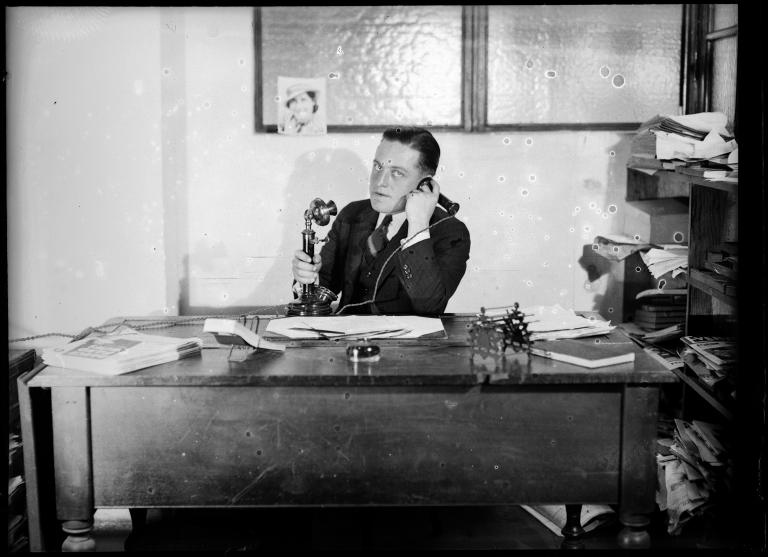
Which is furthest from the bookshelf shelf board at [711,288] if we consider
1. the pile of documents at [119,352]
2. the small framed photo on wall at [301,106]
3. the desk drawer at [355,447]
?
the pile of documents at [119,352]

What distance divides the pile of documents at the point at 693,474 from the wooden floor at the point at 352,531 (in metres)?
0.09

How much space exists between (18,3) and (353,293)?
1.50 m

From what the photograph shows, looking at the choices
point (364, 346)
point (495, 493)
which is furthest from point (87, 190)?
point (495, 493)

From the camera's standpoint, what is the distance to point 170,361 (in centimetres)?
233

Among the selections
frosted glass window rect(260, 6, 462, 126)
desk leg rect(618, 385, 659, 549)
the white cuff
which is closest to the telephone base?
the white cuff

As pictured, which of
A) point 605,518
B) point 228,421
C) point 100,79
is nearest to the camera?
point 228,421

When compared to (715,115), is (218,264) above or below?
below

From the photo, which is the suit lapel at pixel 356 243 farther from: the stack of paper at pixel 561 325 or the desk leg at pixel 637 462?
the desk leg at pixel 637 462

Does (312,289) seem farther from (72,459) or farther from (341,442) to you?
(72,459)

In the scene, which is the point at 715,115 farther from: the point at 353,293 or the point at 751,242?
the point at 353,293

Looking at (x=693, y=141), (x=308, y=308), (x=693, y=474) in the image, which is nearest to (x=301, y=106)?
(x=308, y=308)

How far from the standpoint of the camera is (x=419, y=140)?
3.34 metres

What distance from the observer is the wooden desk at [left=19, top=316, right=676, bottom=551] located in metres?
2.23

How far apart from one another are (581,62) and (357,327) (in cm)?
149
